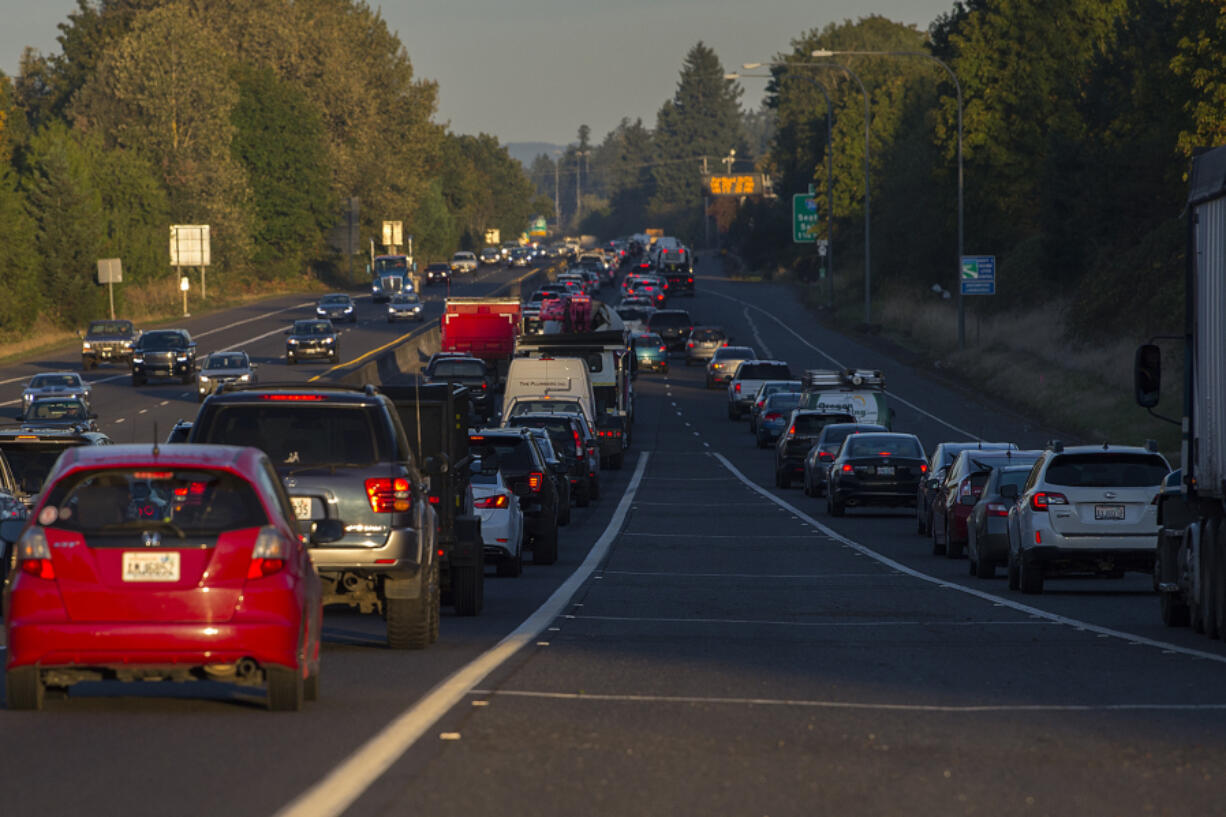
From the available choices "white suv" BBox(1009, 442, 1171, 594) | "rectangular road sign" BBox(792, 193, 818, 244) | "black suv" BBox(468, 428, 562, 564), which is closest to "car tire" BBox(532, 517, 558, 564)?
"black suv" BBox(468, 428, 562, 564)

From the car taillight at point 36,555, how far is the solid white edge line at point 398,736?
1.92m

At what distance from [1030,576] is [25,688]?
12.5 m

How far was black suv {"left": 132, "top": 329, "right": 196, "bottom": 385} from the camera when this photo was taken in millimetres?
65938

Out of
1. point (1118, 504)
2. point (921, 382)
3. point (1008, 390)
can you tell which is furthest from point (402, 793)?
point (921, 382)

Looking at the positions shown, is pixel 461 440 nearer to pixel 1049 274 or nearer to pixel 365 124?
pixel 1049 274

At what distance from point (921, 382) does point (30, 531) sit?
201ft

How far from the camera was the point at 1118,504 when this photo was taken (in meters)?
20.5

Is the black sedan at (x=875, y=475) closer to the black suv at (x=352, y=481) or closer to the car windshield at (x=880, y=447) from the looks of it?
the car windshield at (x=880, y=447)

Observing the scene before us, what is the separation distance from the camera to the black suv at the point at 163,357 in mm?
65938

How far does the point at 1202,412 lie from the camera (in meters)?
15.4

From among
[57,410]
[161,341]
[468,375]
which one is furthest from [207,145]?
[57,410]

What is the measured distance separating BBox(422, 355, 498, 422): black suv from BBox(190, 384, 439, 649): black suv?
141ft

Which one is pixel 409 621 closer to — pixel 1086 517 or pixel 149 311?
pixel 1086 517

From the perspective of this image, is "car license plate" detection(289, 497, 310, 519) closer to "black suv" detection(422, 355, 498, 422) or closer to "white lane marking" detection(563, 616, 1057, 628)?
"white lane marking" detection(563, 616, 1057, 628)
